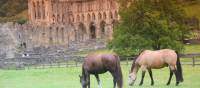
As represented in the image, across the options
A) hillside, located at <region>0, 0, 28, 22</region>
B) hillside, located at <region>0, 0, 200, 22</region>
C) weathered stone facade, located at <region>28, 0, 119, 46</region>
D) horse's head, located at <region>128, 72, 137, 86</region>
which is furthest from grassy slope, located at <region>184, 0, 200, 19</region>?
horse's head, located at <region>128, 72, 137, 86</region>

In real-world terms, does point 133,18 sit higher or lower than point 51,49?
higher

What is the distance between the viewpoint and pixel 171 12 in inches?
3076

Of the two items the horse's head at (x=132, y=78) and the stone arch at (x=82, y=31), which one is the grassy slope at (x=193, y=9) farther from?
the horse's head at (x=132, y=78)

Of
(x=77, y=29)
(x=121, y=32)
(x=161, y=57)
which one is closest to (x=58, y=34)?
(x=77, y=29)

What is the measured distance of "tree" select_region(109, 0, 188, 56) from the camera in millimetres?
74188

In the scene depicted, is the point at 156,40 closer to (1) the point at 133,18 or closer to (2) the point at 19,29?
(1) the point at 133,18

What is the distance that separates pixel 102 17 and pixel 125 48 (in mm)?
67179

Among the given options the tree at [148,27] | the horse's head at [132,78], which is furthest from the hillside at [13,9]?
the horse's head at [132,78]

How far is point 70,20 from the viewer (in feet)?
484

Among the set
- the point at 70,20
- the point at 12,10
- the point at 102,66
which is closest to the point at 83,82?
the point at 102,66

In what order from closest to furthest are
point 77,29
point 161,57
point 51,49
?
point 161,57 → point 51,49 → point 77,29

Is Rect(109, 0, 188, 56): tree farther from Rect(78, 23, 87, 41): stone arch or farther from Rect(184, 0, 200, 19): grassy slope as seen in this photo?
Answer: Rect(184, 0, 200, 19): grassy slope

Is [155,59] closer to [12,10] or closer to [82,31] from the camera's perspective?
[82,31]

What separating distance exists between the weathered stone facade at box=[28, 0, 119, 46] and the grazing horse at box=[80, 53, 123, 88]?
91.0 m
